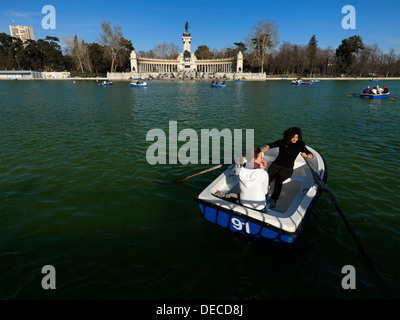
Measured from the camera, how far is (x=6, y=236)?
560 cm

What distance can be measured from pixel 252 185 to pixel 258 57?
374ft

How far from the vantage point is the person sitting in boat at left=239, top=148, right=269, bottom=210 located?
16.1 ft

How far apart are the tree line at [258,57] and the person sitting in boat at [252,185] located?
108 meters

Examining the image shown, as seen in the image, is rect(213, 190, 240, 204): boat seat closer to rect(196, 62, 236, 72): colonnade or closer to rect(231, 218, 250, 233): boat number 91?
rect(231, 218, 250, 233): boat number 91

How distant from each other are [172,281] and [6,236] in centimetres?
451

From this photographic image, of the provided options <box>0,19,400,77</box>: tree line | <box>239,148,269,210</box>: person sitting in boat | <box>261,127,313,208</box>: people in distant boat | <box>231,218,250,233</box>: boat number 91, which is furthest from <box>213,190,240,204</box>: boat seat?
<box>0,19,400,77</box>: tree line

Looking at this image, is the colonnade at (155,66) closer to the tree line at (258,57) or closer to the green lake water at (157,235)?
the tree line at (258,57)

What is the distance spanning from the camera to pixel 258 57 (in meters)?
105

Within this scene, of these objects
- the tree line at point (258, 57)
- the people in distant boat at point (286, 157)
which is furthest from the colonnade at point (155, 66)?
the people in distant boat at point (286, 157)

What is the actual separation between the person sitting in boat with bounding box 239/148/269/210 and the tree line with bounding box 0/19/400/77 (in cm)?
10790

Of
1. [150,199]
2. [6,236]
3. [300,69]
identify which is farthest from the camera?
[300,69]

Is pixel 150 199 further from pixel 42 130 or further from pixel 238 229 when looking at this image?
pixel 42 130

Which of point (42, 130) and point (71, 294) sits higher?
point (42, 130)

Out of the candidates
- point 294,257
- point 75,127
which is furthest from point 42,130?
point 294,257
